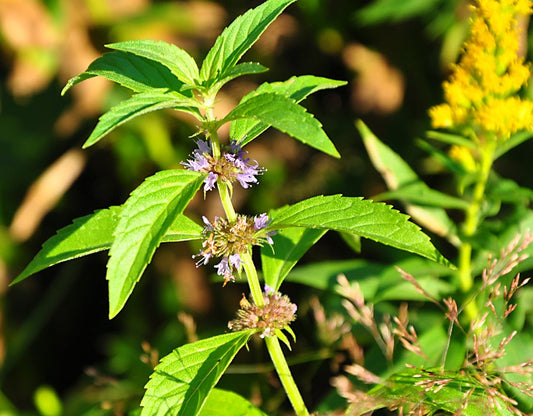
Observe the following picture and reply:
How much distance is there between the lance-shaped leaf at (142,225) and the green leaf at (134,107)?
77mm

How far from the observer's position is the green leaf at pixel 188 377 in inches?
27.2

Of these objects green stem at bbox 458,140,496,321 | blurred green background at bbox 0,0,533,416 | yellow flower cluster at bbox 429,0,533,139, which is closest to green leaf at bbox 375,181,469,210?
green stem at bbox 458,140,496,321

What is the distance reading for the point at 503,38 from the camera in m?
1.06

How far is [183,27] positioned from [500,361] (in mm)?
1601

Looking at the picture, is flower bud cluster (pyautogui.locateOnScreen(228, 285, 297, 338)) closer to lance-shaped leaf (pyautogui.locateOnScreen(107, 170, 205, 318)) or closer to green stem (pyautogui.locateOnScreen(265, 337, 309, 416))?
green stem (pyautogui.locateOnScreen(265, 337, 309, 416))

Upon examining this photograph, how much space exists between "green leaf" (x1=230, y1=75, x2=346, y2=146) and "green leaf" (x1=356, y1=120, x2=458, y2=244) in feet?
1.56

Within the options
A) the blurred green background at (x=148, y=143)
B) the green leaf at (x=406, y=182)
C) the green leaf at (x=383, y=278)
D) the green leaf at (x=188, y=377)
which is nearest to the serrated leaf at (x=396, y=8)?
the blurred green background at (x=148, y=143)

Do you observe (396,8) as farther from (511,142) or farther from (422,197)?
(422,197)

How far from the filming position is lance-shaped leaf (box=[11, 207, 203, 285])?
0.72 m

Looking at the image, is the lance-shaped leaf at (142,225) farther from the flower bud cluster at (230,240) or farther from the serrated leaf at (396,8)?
the serrated leaf at (396,8)

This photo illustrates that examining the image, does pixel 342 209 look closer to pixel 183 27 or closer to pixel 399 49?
pixel 183 27

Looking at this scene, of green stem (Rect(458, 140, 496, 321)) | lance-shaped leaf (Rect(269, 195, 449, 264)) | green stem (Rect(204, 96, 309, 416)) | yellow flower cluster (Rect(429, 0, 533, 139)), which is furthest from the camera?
green stem (Rect(458, 140, 496, 321))

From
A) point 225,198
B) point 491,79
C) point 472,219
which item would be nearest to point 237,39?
point 225,198

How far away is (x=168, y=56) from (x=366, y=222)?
0.31 meters
